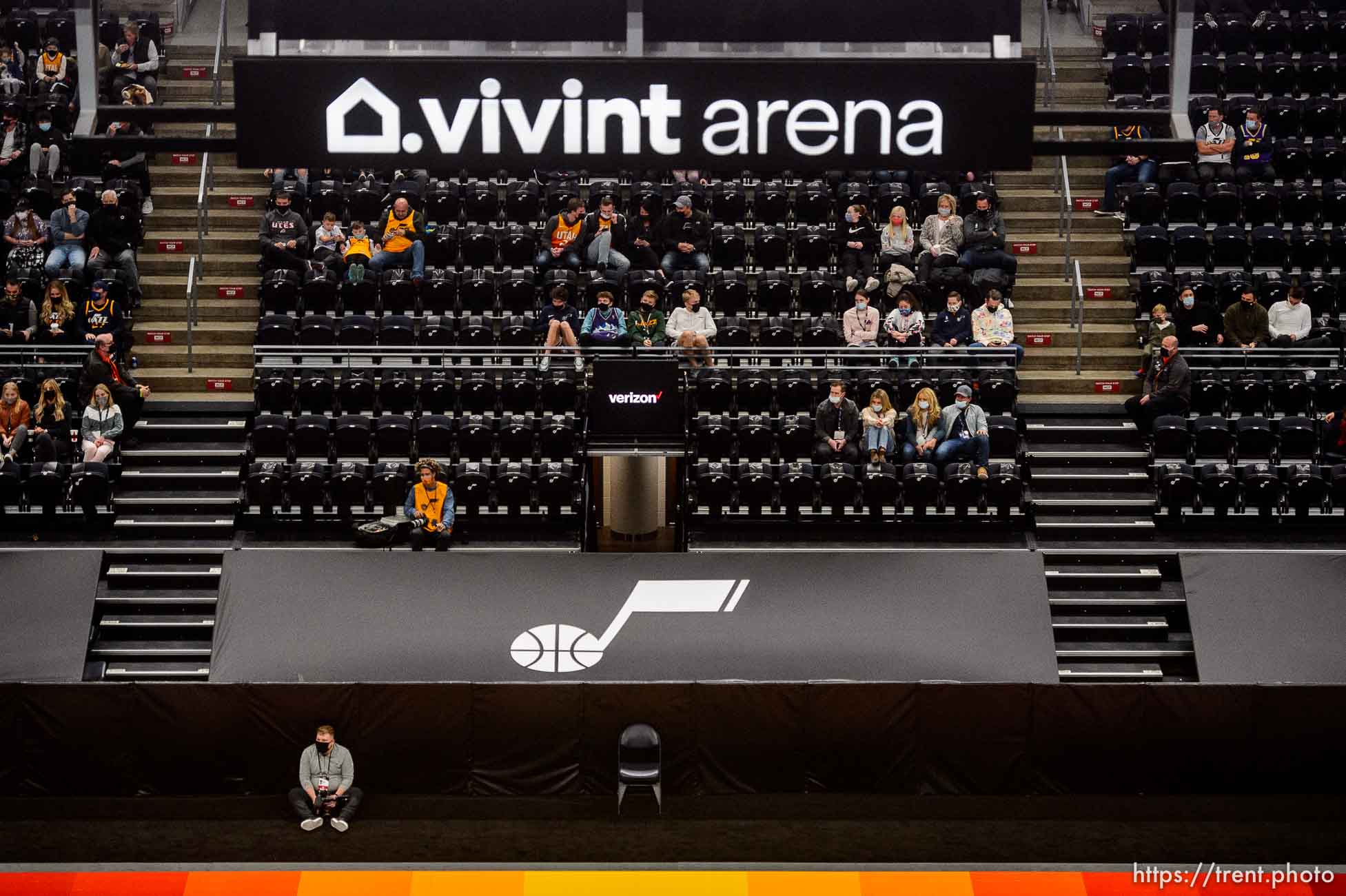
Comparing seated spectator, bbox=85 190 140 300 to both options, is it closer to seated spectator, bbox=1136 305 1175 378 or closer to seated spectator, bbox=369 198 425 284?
seated spectator, bbox=369 198 425 284

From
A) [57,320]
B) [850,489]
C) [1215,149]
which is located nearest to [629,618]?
[850,489]

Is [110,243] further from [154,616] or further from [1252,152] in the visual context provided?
[1252,152]

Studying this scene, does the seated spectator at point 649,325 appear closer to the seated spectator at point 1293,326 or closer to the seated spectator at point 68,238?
the seated spectator at point 68,238

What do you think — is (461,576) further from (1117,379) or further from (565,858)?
(1117,379)

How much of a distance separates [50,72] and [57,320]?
5065 millimetres

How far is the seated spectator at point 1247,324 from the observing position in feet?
65.7

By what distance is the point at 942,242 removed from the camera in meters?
20.7

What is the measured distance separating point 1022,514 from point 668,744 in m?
5.75

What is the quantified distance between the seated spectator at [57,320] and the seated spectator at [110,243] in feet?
2.43

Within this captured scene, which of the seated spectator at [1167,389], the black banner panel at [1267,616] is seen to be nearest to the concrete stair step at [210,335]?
the seated spectator at [1167,389]

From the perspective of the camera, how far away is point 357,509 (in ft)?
60.5

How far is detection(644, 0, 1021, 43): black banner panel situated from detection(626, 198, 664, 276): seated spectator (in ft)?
42.3

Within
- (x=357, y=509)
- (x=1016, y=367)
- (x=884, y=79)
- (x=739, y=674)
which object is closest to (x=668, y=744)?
(x=739, y=674)

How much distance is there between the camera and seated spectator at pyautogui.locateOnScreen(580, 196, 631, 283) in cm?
2053
